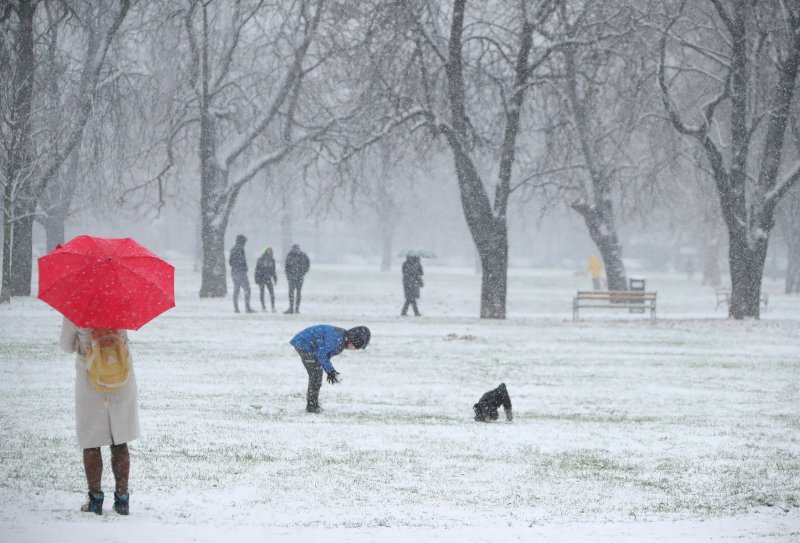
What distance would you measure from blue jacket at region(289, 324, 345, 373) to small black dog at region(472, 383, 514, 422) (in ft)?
5.44

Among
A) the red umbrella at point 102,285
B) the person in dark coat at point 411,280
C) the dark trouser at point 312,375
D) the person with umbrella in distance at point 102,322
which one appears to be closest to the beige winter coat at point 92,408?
the person with umbrella in distance at point 102,322

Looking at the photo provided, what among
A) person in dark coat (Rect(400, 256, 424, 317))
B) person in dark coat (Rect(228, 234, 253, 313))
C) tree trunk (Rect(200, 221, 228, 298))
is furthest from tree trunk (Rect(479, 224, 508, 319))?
tree trunk (Rect(200, 221, 228, 298))

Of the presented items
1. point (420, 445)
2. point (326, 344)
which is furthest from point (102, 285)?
point (326, 344)

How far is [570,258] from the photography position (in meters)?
93.6

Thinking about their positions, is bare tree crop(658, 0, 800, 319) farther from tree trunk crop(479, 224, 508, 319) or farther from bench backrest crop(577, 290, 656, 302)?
tree trunk crop(479, 224, 508, 319)

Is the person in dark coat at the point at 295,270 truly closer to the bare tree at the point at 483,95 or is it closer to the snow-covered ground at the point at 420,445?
the bare tree at the point at 483,95

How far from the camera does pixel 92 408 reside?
643 cm

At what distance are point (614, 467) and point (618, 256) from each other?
2568 centimetres

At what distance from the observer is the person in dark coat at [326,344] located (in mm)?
10219

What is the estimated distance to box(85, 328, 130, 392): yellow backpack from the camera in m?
6.36

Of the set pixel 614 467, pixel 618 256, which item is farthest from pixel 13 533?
pixel 618 256

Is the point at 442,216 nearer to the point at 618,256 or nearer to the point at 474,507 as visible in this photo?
the point at 618,256

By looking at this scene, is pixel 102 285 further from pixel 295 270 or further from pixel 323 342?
pixel 295 270

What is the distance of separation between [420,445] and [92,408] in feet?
12.3
